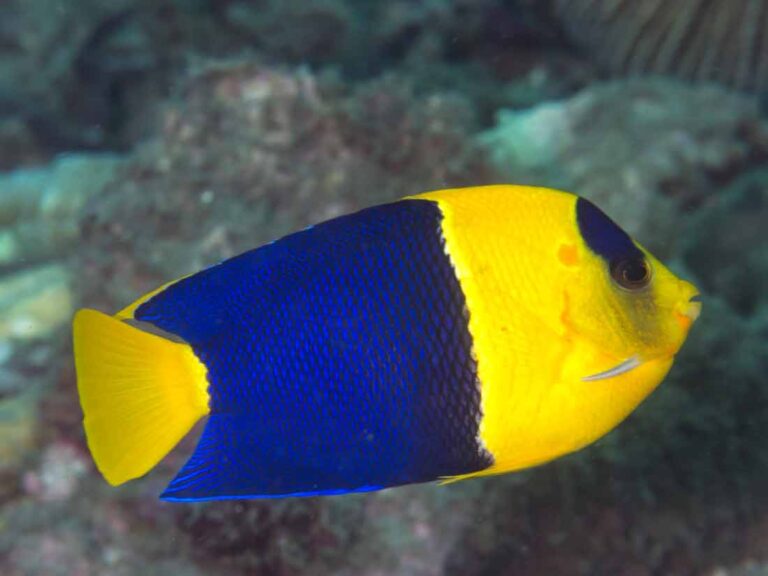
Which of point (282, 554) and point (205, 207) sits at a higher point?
point (205, 207)

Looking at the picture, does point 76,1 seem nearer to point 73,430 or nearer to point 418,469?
point 73,430

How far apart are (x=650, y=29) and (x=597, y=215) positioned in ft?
19.2

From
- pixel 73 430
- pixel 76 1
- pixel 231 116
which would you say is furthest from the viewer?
pixel 76 1

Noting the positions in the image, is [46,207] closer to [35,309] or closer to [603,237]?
[35,309]

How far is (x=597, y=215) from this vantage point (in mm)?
1547

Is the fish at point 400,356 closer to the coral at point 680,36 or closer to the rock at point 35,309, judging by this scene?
the rock at point 35,309

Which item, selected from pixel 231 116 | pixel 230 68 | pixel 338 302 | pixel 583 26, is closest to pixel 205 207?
pixel 231 116

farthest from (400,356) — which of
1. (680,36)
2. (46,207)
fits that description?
(680,36)

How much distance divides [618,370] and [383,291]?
0.51 m

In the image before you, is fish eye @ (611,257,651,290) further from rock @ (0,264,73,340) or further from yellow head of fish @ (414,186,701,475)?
rock @ (0,264,73,340)

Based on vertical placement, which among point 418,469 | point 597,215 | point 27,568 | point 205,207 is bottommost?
point 27,568

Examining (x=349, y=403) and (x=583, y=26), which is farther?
(x=583, y=26)

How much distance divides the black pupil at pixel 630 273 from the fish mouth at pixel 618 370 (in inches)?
6.3

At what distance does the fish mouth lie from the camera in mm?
1464
